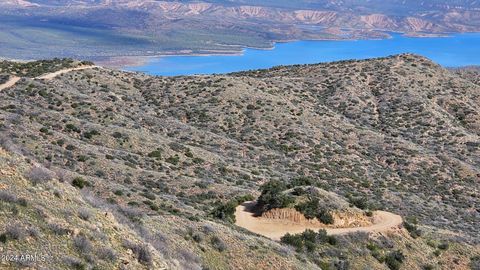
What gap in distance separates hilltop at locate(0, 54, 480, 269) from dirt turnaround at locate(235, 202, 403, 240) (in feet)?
2.23

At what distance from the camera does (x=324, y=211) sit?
2881cm

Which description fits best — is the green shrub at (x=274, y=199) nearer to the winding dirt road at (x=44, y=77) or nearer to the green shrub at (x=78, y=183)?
the green shrub at (x=78, y=183)

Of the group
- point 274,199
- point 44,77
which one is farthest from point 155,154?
point 44,77

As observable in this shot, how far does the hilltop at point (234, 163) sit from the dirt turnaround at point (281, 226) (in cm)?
68

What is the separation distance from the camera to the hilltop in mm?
16016

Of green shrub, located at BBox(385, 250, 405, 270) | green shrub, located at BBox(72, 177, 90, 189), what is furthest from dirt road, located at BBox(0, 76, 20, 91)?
green shrub, located at BBox(385, 250, 405, 270)

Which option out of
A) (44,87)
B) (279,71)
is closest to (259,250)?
(44,87)

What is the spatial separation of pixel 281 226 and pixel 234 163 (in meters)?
17.3

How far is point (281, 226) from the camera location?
27.8 m

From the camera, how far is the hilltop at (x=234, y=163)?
16016mm

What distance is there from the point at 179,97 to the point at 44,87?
1632cm

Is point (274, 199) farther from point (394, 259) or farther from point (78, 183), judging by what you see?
point (78, 183)

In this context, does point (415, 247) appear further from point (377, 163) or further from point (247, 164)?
point (377, 163)

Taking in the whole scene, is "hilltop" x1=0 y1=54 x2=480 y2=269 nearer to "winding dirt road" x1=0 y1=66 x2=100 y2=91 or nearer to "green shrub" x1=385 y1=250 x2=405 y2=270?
"green shrub" x1=385 y1=250 x2=405 y2=270
